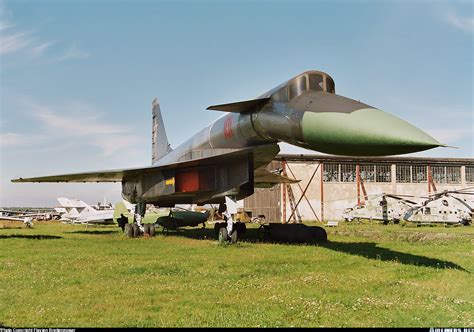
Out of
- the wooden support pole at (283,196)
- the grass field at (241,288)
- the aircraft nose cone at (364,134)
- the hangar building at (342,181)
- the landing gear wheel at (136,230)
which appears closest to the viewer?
the grass field at (241,288)

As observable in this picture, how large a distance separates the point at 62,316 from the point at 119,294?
50.9 inches

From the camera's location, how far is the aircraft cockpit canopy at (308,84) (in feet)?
35.0

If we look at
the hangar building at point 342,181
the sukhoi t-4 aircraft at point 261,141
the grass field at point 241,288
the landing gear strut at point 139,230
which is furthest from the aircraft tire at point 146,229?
the hangar building at point 342,181

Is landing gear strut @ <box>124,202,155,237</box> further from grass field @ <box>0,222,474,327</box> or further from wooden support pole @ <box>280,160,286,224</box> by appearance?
wooden support pole @ <box>280,160,286,224</box>

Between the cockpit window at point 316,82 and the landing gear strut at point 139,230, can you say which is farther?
the landing gear strut at point 139,230

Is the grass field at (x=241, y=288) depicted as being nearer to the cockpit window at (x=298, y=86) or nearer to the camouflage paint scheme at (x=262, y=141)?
→ the camouflage paint scheme at (x=262, y=141)

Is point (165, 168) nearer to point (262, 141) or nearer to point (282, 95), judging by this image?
point (262, 141)

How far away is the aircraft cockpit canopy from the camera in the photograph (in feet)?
35.0

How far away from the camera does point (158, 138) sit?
2578cm

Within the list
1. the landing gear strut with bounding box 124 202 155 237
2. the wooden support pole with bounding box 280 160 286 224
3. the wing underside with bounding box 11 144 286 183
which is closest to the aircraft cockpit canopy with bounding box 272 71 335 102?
the wing underside with bounding box 11 144 286 183

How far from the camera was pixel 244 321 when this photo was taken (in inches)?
204

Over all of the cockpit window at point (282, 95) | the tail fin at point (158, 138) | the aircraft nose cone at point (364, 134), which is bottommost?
the aircraft nose cone at point (364, 134)

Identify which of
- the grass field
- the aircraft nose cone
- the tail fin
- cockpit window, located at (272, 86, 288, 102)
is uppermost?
the tail fin

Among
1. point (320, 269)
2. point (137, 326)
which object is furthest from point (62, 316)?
point (320, 269)
